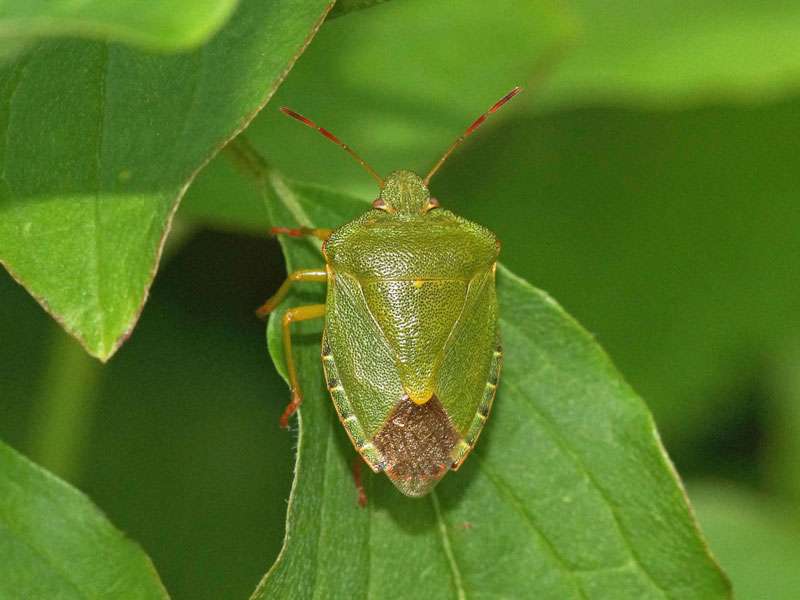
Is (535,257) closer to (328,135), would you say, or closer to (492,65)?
(492,65)

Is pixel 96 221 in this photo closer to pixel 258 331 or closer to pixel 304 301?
pixel 304 301

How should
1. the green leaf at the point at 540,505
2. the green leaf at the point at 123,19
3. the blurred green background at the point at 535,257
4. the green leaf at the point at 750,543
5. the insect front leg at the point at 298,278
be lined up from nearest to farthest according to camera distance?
the green leaf at the point at 123,19, the green leaf at the point at 540,505, the insect front leg at the point at 298,278, the blurred green background at the point at 535,257, the green leaf at the point at 750,543

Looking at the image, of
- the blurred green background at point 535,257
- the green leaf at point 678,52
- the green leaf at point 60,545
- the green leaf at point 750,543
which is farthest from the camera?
the green leaf at point 750,543

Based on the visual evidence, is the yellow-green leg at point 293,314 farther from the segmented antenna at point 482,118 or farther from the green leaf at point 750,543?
the green leaf at point 750,543

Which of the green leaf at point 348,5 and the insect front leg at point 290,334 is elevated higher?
the green leaf at point 348,5

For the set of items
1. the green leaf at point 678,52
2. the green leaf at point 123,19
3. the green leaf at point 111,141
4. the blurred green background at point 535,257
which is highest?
the green leaf at point 123,19

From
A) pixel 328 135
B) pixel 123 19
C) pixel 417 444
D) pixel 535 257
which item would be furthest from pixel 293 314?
pixel 535 257

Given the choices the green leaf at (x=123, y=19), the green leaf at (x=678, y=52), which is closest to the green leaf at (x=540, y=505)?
the green leaf at (x=123, y=19)

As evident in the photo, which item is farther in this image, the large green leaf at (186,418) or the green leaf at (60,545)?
the large green leaf at (186,418)
